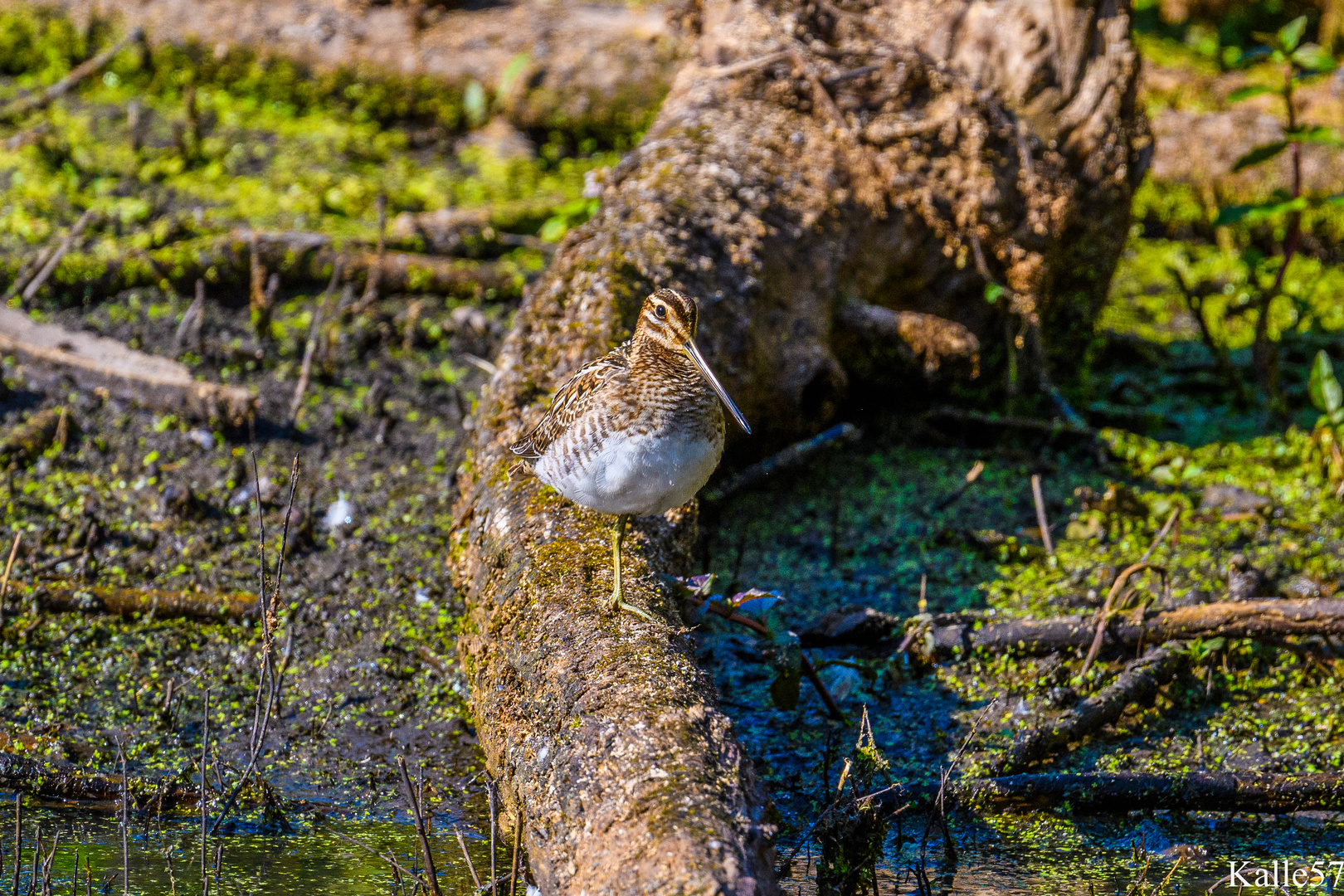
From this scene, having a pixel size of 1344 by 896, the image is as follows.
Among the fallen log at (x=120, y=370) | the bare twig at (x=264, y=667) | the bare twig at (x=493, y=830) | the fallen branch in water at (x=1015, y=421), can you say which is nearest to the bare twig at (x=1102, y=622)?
the fallen branch in water at (x=1015, y=421)

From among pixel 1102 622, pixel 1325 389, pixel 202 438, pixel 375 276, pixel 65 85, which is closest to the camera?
pixel 1102 622

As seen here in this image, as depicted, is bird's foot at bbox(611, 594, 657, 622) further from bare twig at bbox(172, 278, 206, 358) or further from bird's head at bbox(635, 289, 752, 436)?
bare twig at bbox(172, 278, 206, 358)

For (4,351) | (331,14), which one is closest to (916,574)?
(4,351)

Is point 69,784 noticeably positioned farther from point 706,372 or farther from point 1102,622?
point 1102,622

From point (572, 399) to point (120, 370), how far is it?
3309mm

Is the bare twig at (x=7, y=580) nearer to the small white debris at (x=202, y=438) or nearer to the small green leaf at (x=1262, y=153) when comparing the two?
the small white debris at (x=202, y=438)

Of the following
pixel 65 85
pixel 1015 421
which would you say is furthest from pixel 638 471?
pixel 65 85

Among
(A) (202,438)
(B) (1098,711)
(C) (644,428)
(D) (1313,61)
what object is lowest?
(A) (202,438)

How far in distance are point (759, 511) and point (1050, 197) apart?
7.58 feet

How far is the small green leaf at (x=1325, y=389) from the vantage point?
18.8 ft

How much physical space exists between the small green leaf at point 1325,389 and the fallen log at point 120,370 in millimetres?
5033

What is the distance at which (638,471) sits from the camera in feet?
11.4

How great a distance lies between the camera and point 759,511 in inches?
227

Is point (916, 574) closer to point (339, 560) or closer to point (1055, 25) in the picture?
point (339, 560)
